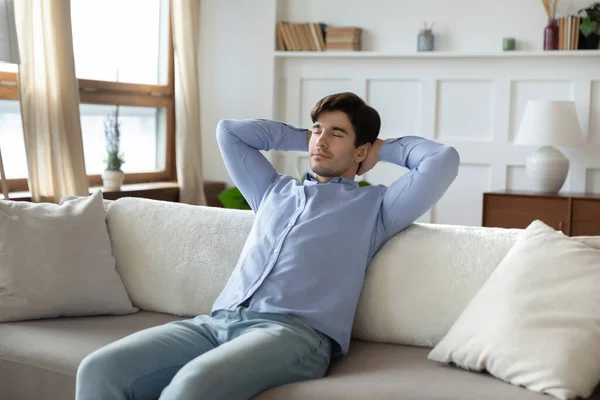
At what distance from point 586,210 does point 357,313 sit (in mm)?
2774

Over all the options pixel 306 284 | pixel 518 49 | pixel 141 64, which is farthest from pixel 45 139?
pixel 518 49

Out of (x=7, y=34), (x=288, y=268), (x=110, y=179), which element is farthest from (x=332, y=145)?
(x=110, y=179)

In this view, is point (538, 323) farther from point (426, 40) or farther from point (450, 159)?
point (426, 40)

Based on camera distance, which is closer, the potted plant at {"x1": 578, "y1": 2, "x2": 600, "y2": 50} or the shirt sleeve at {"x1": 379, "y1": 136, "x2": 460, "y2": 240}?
the shirt sleeve at {"x1": 379, "y1": 136, "x2": 460, "y2": 240}

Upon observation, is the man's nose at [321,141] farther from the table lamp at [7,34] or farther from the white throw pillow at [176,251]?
the table lamp at [7,34]

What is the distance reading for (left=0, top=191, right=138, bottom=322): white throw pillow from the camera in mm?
2594

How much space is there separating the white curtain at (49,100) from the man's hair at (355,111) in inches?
90.0

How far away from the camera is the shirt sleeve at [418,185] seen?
2.35 metres

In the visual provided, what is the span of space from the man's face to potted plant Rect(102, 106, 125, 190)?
8.77 feet

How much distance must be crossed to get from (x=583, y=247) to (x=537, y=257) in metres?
0.12

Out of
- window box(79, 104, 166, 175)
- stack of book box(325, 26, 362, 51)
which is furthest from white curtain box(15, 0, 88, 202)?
stack of book box(325, 26, 362, 51)

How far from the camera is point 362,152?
2492 mm

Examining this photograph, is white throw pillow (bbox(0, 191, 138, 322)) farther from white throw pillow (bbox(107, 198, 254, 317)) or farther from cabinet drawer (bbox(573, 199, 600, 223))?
cabinet drawer (bbox(573, 199, 600, 223))

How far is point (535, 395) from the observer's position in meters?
1.88
